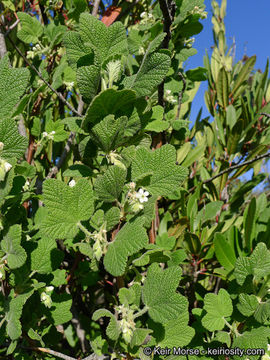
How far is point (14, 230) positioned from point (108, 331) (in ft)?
0.91

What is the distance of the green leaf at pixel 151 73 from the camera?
1.98ft

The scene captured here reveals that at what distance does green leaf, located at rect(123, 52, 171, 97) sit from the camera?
60cm

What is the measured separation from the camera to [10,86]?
64 centimetres

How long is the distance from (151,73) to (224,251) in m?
0.72

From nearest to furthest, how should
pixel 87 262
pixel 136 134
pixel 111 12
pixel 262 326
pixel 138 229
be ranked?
pixel 138 229 → pixel 136 134 → pixel 262 326 → pixel 87 262 → pixel 111 12

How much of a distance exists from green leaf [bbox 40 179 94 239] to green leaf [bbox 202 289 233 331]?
1.52 ft

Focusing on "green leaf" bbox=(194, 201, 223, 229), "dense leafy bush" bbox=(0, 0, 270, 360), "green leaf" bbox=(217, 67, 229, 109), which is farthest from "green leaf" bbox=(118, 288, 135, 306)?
"green leaf" bbox=(217, 67, 229, 109)

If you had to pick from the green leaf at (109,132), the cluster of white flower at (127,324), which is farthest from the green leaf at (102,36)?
the cluster of white flower at (127,324)

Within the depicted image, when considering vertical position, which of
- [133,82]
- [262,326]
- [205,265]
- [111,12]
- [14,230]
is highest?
[111,12]

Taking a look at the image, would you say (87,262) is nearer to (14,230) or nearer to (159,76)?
(14,230)

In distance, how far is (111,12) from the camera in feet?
4.42

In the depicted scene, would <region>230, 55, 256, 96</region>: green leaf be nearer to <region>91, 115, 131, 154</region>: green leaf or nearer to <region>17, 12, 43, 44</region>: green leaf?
<region>17, 12, 43, 44</region>: green leaf

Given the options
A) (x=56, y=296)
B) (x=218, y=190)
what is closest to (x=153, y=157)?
(x=56, y=296)

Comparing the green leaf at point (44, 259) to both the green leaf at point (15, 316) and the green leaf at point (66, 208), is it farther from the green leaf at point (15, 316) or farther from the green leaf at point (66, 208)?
the green leaf at point (66, 208)
